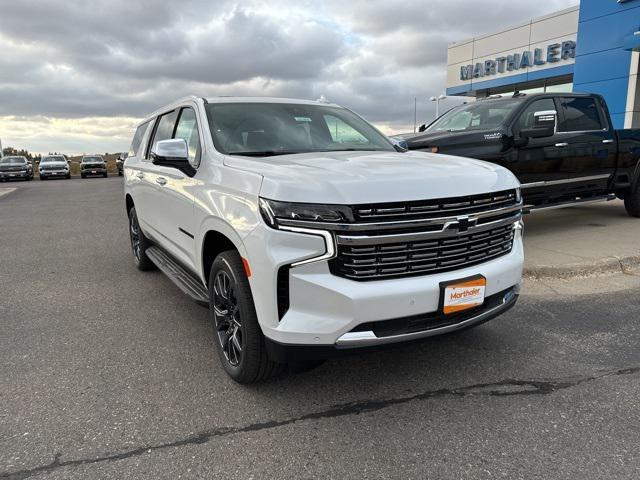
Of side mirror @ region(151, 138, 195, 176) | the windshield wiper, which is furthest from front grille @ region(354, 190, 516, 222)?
side mirror @ region(151, 138, 195, 176)

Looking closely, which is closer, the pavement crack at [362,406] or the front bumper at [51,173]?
the pavement crack at [362,406]

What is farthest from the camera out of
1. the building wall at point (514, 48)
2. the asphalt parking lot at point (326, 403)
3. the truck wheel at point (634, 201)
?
the building wall at point (514, 48)

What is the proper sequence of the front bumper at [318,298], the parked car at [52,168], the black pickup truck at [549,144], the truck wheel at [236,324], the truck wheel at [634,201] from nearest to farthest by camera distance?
1. the front bumper at [318,298]
2. the truck wheel at [236,324]
3. the black pickup truck at [549,144]
4. the truck wheel at [634,201]
5. the parked car at [52,168]

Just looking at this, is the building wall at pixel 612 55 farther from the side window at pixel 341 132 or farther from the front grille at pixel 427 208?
the front grille at pixel 427 208

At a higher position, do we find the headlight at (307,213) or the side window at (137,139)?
the side window at (137,139)

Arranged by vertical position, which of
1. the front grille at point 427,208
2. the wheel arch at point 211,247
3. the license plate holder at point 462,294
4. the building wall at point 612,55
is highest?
the building wall at point 612,55

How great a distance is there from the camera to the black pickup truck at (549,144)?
21.6ft

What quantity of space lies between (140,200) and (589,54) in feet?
60.0

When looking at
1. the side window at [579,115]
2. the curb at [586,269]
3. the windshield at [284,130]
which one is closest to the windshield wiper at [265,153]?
the windshield at [284,130]

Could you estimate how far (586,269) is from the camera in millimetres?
5684

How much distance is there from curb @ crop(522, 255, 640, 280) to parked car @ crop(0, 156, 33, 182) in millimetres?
33225

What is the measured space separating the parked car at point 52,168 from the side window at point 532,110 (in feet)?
106

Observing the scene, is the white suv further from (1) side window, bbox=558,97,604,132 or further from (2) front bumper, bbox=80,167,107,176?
(2) front bumper, bbox=80,167,107,176

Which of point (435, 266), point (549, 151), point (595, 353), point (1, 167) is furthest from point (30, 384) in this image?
point (1, 167)
